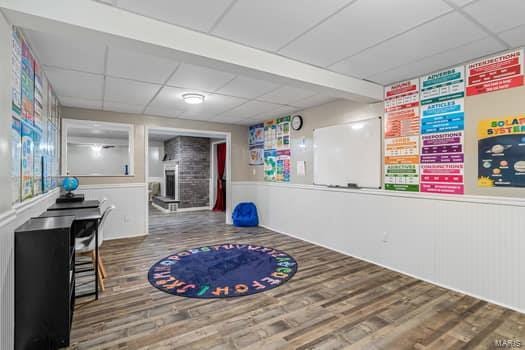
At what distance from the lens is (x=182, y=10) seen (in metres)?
1.86

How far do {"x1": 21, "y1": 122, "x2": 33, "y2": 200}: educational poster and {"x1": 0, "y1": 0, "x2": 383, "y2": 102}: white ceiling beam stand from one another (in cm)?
85

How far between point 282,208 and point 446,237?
2.92 metres

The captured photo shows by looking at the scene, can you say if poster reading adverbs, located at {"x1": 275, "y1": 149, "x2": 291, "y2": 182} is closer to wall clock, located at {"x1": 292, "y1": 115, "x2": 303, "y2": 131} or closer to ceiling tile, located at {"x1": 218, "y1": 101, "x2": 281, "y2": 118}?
wall clock, located at {"x1": 292, "y1": 115, "x2": 303, "y2": 131}

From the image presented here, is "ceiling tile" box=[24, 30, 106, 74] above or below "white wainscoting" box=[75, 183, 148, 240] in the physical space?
above

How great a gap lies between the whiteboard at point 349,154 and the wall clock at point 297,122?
0.41 m

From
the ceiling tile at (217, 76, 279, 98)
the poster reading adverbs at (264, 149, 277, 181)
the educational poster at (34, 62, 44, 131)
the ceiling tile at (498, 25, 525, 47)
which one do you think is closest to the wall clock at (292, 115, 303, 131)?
the poster reading adverbs at (264, 149, 277, 181)

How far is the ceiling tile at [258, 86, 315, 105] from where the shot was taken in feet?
12.0

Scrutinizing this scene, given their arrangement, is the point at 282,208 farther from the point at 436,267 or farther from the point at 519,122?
the point at 519,122

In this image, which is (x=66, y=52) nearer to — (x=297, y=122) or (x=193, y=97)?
(x=193, y=97)

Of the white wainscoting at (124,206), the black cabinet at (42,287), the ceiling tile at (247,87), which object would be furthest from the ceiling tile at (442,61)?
the white wainscoting at (124,206)

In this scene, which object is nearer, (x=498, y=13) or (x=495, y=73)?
(x=498, y=13)

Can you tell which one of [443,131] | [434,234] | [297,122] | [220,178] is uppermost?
[297,122]

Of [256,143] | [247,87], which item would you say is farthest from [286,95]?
[256,143]

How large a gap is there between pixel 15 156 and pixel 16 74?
610 mm
